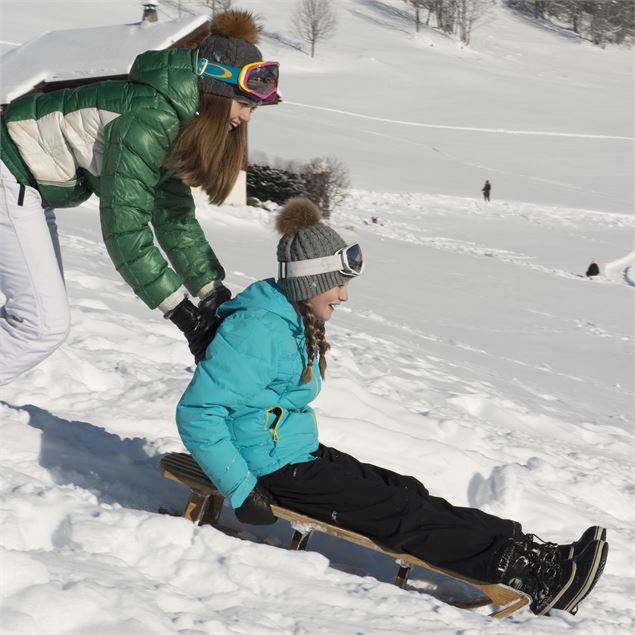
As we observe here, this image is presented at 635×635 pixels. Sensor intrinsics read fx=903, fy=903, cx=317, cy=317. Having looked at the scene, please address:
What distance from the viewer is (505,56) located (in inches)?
2776

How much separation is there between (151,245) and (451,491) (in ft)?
6.89

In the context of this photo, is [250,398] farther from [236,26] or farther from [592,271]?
[592,271]

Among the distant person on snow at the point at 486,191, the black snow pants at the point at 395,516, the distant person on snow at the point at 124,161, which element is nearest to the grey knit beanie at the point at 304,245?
the distant person on snow at the point at 124,161

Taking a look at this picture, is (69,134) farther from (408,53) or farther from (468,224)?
(408,53)

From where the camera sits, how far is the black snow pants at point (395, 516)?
3211 millimetres

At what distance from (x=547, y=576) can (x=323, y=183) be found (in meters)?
24.4

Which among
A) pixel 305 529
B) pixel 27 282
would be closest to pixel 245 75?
pixel 27 282

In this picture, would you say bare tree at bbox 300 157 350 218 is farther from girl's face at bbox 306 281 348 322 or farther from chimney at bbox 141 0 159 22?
girl's face at bbox 306 281 348 322

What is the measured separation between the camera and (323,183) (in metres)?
27.1

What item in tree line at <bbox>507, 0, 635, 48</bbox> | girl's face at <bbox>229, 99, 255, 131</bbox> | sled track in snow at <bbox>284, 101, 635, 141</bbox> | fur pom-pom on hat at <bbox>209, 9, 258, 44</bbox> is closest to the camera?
girl's face at <bbox>229, 99, 255, 131</bbox>

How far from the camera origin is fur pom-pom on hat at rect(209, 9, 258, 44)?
3.56m

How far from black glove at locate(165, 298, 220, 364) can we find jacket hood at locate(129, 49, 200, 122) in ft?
2.28

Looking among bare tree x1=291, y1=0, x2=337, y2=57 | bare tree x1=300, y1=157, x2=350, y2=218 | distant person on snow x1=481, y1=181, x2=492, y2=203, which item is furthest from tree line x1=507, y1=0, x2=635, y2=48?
bare tree x1=300, y1=157, x2=350, y2=218

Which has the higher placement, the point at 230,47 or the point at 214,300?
the point at 230,47
